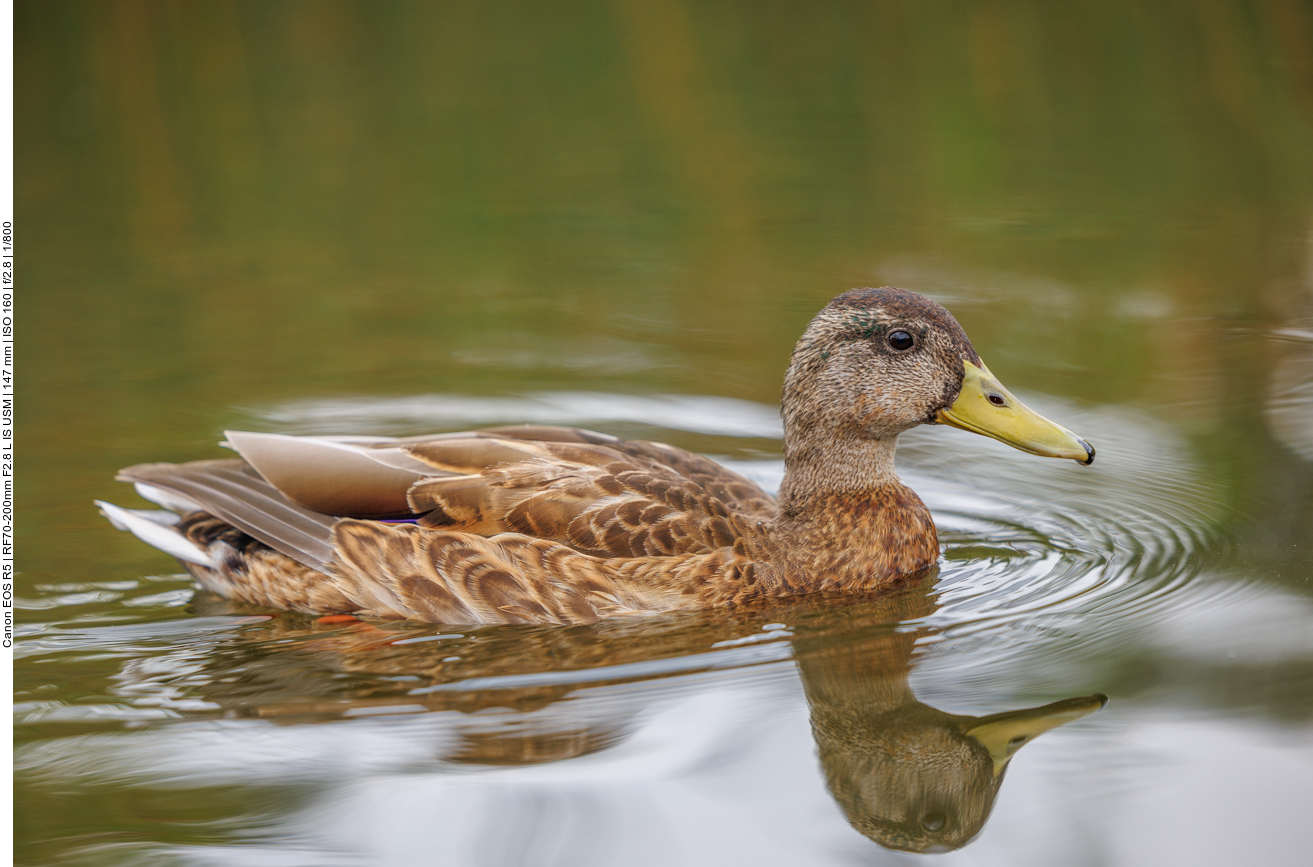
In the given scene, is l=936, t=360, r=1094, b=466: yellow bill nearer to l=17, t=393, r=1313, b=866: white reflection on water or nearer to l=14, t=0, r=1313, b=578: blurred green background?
l=17, t=393, r=1313, b=866: white reflection on water

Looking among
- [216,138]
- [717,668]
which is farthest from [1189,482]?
[216,138]

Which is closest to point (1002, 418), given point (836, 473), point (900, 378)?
point (900, 378)

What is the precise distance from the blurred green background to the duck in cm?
97

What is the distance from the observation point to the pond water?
414 centimetres

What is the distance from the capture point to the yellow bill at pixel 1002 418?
534cm

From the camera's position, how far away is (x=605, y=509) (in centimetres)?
538

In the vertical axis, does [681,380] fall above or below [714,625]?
above

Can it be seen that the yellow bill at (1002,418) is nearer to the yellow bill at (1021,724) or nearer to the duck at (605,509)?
the duck at (605,509)

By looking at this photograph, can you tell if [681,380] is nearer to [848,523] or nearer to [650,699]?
[848,523]

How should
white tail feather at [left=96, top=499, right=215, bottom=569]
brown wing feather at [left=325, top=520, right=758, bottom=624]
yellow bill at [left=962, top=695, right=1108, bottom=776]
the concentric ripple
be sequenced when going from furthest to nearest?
white tail feather at [left=96, top=499, right=215, bottom=569] < brown wing feather at [left=325, top=520, right=758, bottom=624] < the concentric ripple < yellow bill at [left=962, top=695, right=1108, bottom=776]

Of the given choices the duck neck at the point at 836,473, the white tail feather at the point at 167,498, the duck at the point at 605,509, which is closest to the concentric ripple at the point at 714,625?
the duck at the point at 605,509

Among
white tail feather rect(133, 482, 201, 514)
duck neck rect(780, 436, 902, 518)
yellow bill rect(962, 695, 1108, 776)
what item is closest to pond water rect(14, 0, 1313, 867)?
yellow bill rect(962, 695, 1108, 776)

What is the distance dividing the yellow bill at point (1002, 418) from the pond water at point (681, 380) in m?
0.57

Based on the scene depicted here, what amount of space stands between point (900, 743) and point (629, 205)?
697 cm
